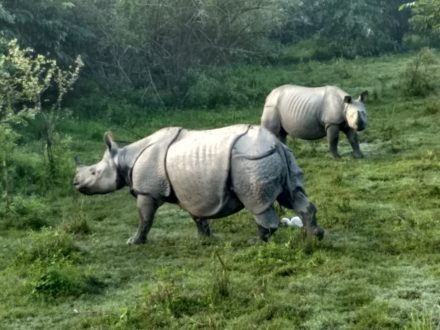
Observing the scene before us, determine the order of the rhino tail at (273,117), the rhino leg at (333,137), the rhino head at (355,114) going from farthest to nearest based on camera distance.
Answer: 1. the rhino tail at (273,117)
2. the rhino leg at (333,137)
3. the rhino head at (355,114)

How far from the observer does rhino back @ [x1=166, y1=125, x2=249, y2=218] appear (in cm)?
805

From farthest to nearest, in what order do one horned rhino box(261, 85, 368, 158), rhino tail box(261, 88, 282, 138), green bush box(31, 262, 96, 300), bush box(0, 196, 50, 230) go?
1. rhino tail box(261, 88, 282, 138)
2. one horned rhino box(261, 85, 368, 158)
3. bush box(0, 196, 50, 230)
4. green bush box(31, 262, 96, 300)

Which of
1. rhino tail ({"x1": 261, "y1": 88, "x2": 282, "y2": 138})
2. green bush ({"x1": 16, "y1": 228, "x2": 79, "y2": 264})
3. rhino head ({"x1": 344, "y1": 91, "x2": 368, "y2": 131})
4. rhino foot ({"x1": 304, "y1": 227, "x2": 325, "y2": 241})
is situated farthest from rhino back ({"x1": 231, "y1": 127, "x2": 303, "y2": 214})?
rhino tail ({"x1": 261, "y1": 88, "x2": 282, "y2": 138})

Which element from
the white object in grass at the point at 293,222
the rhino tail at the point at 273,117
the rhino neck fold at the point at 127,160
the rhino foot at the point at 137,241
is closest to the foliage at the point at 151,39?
the rhino tail at the point at 273,117

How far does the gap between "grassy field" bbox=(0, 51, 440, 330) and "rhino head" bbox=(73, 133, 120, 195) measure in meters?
0.55

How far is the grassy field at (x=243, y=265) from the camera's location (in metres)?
6.08

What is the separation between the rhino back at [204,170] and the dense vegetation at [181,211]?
0.48m

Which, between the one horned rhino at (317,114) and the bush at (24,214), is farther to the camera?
the one horned rhino at (317,114)

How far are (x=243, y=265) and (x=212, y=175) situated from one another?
1.16 metres

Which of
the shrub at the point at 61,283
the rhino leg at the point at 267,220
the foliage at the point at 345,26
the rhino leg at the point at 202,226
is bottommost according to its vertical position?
the foliage at the point at 345,26

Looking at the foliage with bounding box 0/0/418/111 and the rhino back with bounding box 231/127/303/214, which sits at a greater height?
the rhino back with bounding box 231/127/303/214

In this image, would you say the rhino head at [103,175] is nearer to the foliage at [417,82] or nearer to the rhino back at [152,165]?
the rhino back at [152,165]

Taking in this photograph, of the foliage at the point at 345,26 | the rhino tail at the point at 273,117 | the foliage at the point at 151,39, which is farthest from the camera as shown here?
the foliage at the point at 345,26

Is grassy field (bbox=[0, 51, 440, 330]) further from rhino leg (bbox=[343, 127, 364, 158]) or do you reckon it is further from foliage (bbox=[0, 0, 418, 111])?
foliage (bbox=[0, 0, 418, 111])
